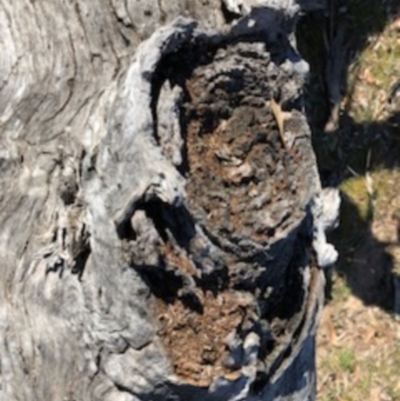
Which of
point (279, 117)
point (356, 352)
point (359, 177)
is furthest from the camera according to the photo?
point (359, 177)

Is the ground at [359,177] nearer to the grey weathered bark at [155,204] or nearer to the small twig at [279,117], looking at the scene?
the grey weathered bark at [155,204]

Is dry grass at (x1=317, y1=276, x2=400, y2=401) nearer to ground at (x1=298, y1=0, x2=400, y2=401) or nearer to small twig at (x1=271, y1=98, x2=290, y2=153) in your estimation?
ground at (x1=298, y1=0, x2=400, y2=401)

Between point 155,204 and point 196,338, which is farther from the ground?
point 155,204

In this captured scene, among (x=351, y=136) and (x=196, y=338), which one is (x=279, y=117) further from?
(x=351, y=136)

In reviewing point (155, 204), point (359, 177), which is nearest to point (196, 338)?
point (155, 204)

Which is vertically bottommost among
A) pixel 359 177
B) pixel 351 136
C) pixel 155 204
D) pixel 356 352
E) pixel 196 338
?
pixel 356 352

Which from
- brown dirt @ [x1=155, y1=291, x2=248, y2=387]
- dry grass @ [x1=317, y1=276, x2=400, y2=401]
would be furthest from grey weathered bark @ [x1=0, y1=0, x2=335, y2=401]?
dry grass @ [x1=317, y1=276, x2=400, y2=401]
